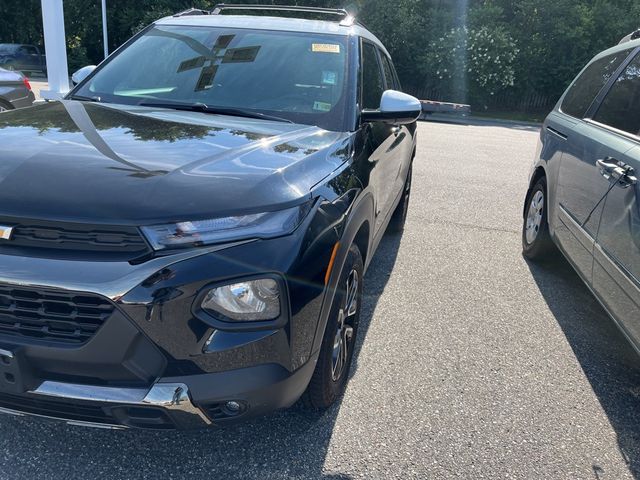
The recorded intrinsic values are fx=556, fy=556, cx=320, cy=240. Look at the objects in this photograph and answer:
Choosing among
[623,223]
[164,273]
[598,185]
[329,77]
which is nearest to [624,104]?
[598,185]

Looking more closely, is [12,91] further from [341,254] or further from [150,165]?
[341,254]

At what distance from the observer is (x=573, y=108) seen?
456 centimetres

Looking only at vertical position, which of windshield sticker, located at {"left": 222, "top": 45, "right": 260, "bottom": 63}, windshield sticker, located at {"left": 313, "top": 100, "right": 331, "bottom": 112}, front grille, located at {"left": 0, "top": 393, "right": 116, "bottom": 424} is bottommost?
front grille, located at {"left": 0, "top": 393, "right": 116, "bottom": 424}

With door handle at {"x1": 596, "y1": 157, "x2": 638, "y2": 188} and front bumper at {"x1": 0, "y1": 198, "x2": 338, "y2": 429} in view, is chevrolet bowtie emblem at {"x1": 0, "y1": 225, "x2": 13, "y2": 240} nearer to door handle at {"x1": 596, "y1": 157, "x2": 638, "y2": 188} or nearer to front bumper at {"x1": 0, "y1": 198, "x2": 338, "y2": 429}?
front bumper at {"x1": 0, "y1": 198, "x2": 338, "y2": 429}

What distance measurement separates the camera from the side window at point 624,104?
3.31 meters

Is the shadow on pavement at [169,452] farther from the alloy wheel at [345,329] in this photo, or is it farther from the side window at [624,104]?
the side window at [624,104]

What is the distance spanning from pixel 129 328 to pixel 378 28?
2598 cm

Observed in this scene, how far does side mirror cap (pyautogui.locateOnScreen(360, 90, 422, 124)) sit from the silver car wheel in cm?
219

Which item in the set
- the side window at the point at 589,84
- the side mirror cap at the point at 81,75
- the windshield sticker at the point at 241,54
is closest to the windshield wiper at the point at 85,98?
the side mirror cap at the point at 81,75

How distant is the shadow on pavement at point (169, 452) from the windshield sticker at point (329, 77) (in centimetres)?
182

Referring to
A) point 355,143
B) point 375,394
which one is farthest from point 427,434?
point 355,143

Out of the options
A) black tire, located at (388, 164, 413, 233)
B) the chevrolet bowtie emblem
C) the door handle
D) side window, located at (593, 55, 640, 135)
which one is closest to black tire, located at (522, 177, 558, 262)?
side window, located at (593, 55, 640, 135)

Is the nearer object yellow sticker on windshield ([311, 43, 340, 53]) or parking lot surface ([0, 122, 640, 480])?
parking lot surface ([0, 122, 640, 480])

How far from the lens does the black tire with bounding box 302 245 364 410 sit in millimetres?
2320
